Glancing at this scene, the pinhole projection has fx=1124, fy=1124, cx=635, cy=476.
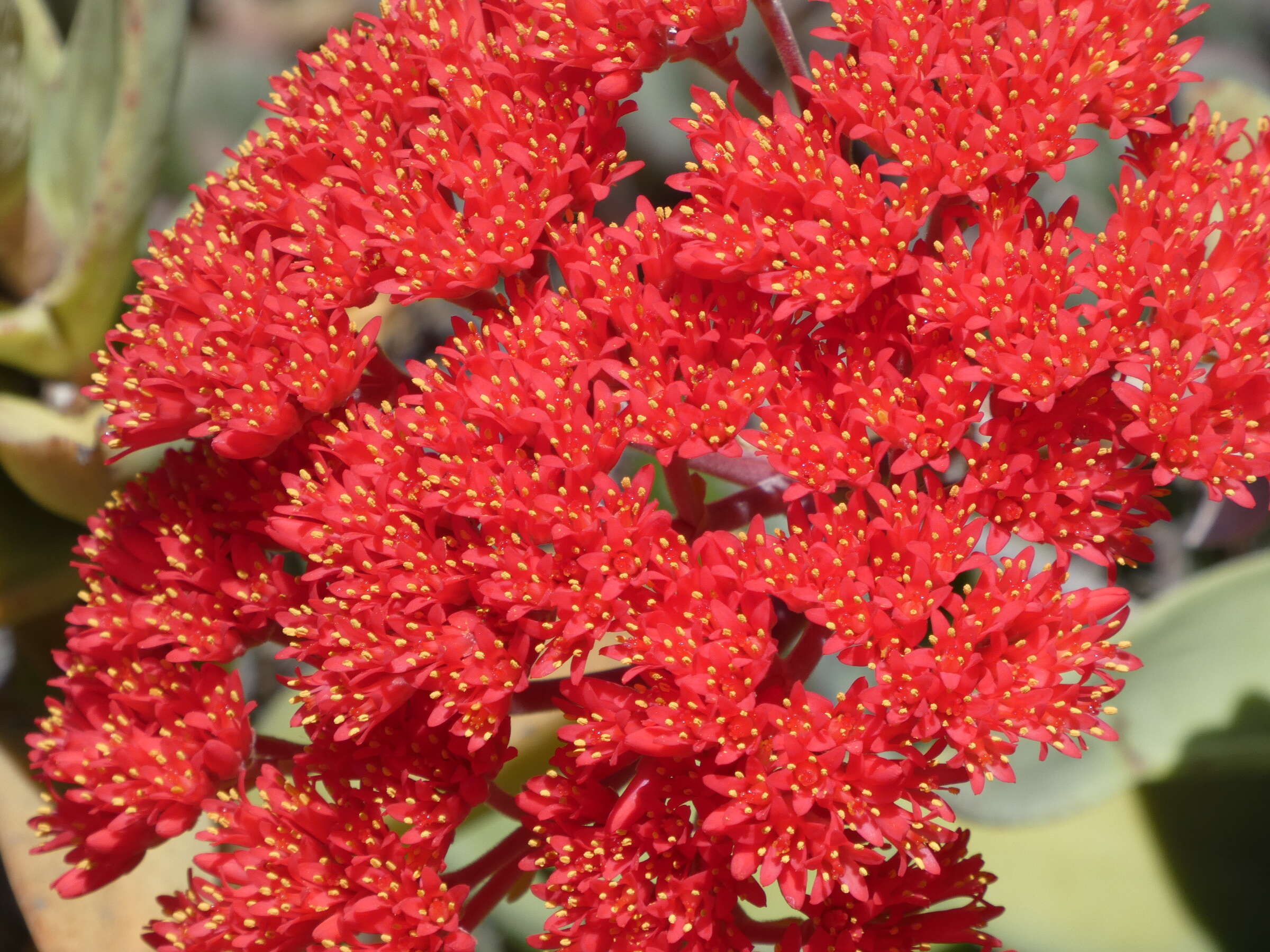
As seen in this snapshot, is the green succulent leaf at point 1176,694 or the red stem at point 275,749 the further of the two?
the green succulent leaf at point 1176,694

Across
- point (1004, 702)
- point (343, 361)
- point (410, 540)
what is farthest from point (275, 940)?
point (1004, 702)

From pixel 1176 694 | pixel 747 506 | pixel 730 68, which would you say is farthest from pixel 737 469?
pixel 1176 694

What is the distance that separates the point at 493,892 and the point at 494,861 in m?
0.02

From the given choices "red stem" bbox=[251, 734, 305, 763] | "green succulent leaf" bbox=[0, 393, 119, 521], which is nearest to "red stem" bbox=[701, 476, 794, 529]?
"red stem" bbox=[251, 734, 305, 763]


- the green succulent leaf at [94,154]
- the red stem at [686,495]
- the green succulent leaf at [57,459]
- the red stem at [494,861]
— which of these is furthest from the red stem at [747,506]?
the green succulent leaf at [94,154]

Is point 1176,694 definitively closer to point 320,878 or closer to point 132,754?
point 320,878

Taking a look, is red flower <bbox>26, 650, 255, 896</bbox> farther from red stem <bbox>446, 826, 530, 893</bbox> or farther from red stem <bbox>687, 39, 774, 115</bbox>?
red stem <bbox>687, 39, 774, 115</bbox>

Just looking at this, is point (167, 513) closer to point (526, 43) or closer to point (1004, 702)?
point (526, 43)

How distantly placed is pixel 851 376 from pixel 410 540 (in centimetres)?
31

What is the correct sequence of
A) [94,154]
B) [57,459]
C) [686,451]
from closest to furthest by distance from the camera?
[686,451] < [57,459] < [94,154]

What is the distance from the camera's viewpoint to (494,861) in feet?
2.77

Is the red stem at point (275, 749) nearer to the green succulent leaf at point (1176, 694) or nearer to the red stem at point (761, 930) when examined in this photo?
the red stem at point (761, 930)

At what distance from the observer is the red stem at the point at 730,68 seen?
82 cm

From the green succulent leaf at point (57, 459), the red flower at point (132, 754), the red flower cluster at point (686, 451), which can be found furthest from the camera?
the green succulent leaf at point (57, 459)
